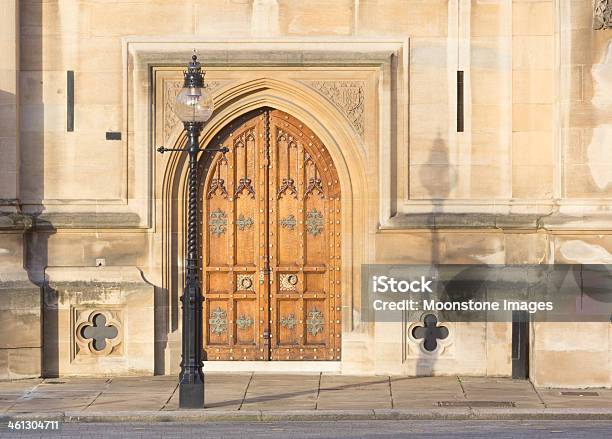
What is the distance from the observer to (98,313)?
19172mm

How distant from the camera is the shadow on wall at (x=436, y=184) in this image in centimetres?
1906

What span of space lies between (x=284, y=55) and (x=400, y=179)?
7.14ft

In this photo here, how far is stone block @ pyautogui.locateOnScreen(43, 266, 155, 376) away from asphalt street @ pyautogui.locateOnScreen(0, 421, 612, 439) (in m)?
Result: 3.20

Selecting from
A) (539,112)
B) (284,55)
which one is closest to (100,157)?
(284,55)

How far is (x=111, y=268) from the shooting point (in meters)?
19.2

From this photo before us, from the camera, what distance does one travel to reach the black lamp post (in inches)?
653

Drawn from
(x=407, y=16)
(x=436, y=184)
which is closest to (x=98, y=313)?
(x=436, y=184)

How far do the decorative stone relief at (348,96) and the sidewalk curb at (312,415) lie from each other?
14.3 ft

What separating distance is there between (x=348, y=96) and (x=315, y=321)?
2.96 meters

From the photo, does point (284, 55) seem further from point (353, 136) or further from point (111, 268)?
point (111, 268)

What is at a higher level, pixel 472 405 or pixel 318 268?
pixel 318 268

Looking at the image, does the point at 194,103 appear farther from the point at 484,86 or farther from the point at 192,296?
the point at 484,86

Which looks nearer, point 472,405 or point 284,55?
point 472,405

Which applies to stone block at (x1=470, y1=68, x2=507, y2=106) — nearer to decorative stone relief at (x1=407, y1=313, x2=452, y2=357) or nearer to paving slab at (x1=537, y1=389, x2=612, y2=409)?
decorative stone relief at (x1=407, y1=313, x2=452, y2=357)
